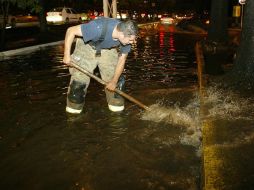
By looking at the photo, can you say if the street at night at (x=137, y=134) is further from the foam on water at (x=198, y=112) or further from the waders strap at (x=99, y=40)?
the waders strap at (x=99, y=40)

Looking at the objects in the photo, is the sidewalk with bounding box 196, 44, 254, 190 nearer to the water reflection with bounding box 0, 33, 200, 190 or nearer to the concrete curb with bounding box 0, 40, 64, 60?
the water reflection with bounding box 0, 33, 200, 190

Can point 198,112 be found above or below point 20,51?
below

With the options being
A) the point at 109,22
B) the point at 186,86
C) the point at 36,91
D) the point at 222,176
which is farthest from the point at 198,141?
the point at 36,91

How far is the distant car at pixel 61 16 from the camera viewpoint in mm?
37344

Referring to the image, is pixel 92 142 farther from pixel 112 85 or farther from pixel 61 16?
pixel 61 16

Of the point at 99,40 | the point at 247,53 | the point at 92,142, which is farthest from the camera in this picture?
the point at 247,53

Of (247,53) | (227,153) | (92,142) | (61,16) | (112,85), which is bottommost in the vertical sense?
(92,142)

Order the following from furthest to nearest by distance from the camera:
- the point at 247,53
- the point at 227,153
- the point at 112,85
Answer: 1. the point at 247,53
2. the point at 112,85
3. the point at 227,153

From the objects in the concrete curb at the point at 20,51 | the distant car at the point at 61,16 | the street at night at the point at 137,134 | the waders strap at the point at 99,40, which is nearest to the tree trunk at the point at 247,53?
the street at night at the point at 137,134

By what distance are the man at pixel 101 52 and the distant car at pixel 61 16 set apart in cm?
3226

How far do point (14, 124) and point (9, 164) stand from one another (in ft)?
5.28

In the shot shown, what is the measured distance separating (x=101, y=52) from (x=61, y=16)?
107 ft

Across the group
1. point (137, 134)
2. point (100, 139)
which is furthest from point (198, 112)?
point (100, 139)

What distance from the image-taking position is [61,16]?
3734 centimetres
